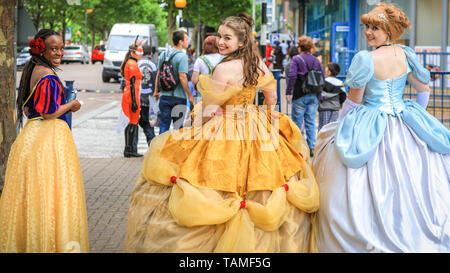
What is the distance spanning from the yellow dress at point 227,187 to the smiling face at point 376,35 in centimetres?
93

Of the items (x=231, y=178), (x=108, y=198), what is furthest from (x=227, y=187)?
(x=108, y=198)

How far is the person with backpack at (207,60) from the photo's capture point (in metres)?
9.09

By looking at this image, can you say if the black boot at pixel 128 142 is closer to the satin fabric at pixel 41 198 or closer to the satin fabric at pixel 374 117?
the satin fabric at pixel 41 198

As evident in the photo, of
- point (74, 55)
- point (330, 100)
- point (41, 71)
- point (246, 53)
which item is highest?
point (74, 55)

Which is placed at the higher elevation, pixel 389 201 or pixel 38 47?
pixel 38 47

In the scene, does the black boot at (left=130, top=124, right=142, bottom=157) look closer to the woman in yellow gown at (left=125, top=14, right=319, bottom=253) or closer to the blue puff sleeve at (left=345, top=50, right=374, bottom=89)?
the woman in yellow gown at (left=125, top=14, right=319, bottom=253)

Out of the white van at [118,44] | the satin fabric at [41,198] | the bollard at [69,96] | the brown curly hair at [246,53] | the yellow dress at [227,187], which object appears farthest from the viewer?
the white van at [118,44]

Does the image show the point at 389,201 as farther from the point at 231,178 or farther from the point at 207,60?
the point at 207,60

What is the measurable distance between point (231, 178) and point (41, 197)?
1.33 meters

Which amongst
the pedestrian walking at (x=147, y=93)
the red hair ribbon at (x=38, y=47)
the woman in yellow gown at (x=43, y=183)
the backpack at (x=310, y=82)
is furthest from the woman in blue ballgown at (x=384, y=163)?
the pedestrian walking at (x=147, y=93)

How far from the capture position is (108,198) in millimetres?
7297

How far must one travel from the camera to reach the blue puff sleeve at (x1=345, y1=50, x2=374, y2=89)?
16.1 ft

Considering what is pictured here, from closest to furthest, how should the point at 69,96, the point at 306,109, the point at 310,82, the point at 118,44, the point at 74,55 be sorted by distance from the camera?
the point at 69,96, the point at 310,82, the point at 306,109, the point at 118,44, the point at 74,55

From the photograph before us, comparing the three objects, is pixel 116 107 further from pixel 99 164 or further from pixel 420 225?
pixel 420 225
